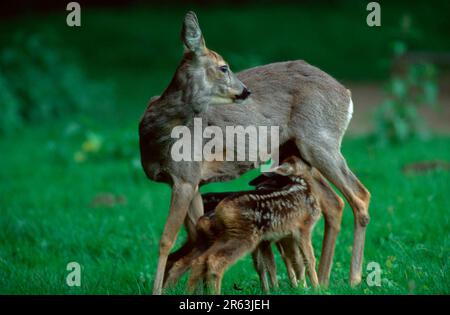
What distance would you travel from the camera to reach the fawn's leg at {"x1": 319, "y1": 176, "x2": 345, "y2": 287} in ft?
21.6

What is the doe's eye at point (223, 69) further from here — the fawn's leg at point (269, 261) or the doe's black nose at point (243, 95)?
the fawn's leg at point (269, 261)

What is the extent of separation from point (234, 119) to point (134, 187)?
4.27 meters

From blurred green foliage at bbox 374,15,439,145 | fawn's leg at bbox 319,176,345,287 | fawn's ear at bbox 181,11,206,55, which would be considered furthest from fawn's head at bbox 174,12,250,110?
blurred green foliage at bbox 374,15,439,145

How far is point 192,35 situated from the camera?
6.40 m

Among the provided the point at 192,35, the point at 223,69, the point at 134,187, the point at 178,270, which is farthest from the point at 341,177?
the point at 134,187

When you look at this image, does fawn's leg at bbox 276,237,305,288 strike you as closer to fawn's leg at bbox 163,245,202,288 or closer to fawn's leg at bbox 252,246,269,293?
fawn's leg at bbox 252,246,269,293

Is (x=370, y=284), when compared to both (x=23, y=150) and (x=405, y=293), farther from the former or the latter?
(x=23, y=150)

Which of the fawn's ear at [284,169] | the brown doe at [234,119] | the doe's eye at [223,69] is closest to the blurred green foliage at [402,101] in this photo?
the brown doe at [234,119]

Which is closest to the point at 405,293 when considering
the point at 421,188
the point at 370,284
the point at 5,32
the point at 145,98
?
the point at 370,284

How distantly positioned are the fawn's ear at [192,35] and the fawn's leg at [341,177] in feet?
3.58

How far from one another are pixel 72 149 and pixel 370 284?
28.1 ft

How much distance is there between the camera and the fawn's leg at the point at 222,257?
5.73 meters

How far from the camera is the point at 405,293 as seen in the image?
5.73 m

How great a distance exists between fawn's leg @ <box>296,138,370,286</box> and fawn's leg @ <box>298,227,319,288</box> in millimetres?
438
